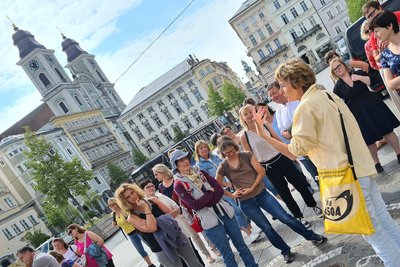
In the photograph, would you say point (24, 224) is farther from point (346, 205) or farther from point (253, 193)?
point (346, 205)

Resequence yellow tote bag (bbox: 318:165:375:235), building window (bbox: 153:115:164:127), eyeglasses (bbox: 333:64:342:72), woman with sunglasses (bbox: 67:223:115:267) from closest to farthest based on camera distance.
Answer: yellow tote bag (bbox: 318:165:375:235) < eyeglasses (bbox: 333:64:342:72) < woman with sunglasses (bbox: 67:223:115:267) < building window (bbox: 153:115:164:127)

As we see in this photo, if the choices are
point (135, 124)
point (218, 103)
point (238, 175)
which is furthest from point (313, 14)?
point (238, 175)

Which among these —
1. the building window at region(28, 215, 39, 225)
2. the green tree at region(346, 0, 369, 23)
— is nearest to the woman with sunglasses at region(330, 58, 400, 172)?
the green tree at region(346, 0, 369, 23)

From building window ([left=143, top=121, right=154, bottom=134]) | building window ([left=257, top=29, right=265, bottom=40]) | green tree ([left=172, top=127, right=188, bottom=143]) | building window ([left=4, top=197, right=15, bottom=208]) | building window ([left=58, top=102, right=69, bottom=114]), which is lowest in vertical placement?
green tree ([left=172, top=127, right=188, bottom=143])

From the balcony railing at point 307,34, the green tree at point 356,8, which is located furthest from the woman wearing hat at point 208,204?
the balcony railing at point 307,34

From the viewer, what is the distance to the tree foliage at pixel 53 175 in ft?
93.6

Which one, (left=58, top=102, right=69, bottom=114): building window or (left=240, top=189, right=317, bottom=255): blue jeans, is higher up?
(left=58, top=102, right=69, bottom=114): building window

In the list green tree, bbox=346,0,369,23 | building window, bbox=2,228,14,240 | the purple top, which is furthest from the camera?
building window, bbox=2,228,14,240

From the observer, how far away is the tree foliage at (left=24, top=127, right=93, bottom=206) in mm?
28516

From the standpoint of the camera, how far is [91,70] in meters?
80.5

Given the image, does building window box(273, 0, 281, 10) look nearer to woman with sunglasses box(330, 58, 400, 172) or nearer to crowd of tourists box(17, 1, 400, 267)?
crowd of tourists box(17, 1, 400, 267)

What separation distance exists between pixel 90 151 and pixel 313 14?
46158mm

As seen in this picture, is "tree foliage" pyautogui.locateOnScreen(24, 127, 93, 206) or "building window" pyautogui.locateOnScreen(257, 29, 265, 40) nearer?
"tree foliage" pyautogui.locateOnScreen(24, 127, 93, 206)

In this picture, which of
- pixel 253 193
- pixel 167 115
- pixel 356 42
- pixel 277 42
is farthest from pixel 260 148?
pixel 167 115
